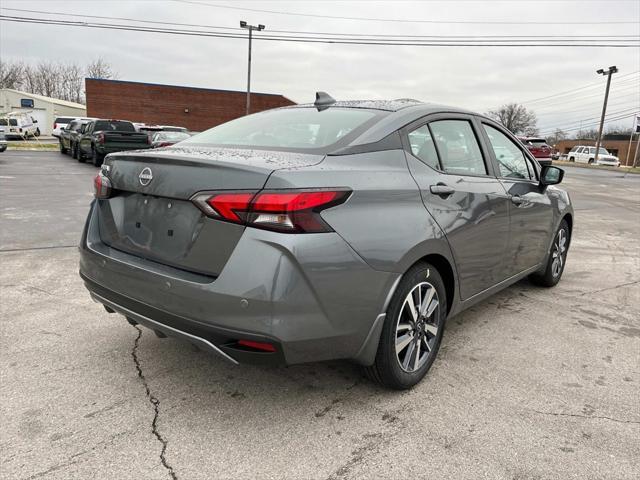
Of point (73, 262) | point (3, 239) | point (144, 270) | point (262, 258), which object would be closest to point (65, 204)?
point (3, 239)

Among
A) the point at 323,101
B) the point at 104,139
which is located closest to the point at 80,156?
the point at 104,139

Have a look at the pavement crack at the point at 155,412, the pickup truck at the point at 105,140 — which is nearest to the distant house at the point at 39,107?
the pickup truck at the point at 105,140

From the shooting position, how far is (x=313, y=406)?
8.96 ft

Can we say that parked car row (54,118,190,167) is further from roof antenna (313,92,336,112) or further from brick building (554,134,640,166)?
brick building (554,134,640,166)

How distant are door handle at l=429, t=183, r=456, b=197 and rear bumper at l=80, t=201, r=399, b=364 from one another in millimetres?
649

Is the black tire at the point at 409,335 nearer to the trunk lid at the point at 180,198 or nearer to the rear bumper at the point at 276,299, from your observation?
the rear bumper at the point at 276,299

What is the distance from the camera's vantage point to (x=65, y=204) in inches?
355

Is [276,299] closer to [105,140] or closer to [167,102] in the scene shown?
[105,140]

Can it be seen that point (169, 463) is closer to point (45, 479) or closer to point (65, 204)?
point (45, 479)

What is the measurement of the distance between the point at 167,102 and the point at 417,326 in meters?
43.9

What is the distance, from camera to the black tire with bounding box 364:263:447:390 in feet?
8.67

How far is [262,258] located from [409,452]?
115cm

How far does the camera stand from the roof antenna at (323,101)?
3.52 metres

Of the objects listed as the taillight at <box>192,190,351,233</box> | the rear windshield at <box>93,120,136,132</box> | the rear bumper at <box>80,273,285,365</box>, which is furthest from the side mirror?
the rear windshield at <box>93,120,136,132</box>
